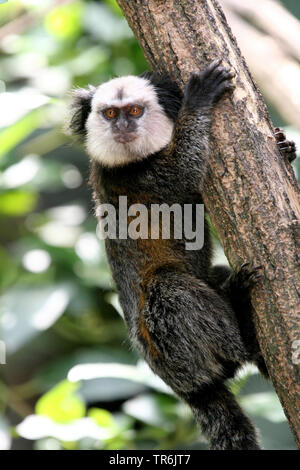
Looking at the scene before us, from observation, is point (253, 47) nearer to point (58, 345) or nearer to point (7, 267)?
point (7, 267)

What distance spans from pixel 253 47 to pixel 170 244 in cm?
130

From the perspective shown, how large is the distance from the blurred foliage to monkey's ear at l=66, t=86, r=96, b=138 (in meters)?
0.27

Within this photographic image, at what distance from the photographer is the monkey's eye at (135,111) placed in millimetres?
3830

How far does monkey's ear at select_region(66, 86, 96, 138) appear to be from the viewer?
4.10 meters

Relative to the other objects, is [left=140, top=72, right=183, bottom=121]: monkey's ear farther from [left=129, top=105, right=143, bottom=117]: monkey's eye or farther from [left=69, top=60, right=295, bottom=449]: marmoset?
[left=129, top=105, right=143, bottom=117]: monkey's eye

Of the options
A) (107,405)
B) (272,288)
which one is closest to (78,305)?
(107,405)

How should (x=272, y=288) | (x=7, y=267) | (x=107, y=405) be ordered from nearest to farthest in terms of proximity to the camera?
(x=272, y=288) < (x=7, y=267) < (x=107, y=405)

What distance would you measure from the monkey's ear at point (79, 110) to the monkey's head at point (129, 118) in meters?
0.01

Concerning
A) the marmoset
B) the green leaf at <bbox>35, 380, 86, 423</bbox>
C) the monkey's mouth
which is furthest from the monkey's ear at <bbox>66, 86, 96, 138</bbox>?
the green leaf at <bbox>35, 380, 86, 423</bbox>

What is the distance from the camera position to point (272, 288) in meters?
2.84

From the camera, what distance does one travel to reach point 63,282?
4.97 m

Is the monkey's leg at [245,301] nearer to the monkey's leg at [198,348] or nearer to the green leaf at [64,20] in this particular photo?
the monkey's leg at [198,348]

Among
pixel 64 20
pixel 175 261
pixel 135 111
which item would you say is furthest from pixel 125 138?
pixel 64 20

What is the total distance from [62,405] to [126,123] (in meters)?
1.98
